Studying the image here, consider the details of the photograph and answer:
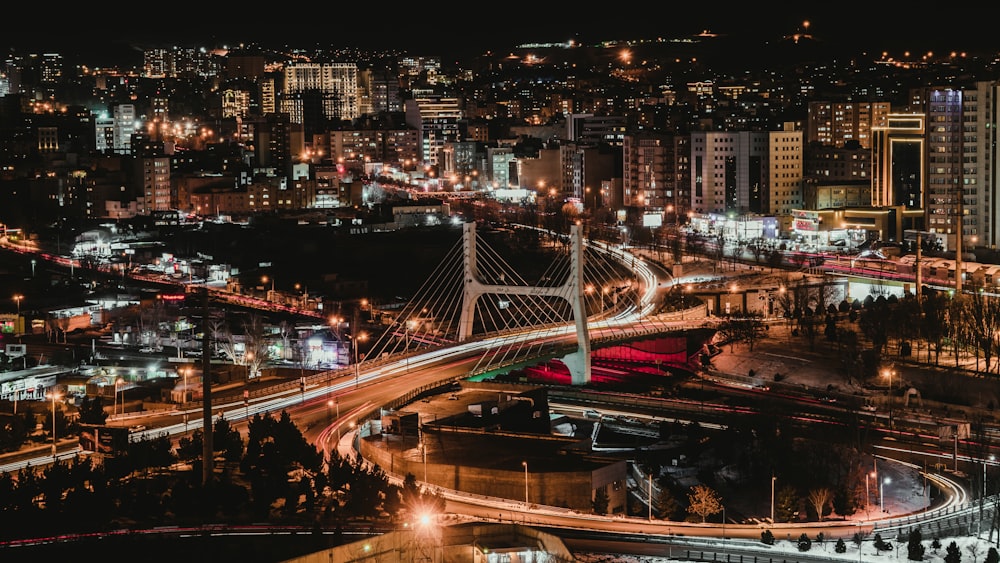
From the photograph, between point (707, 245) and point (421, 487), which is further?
point (707, 245)

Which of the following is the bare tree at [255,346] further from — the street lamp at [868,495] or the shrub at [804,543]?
the shrub at [804,543]

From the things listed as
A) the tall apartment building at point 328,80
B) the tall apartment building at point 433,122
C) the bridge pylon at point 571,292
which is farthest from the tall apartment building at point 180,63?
the bridge pylon at point 571,292

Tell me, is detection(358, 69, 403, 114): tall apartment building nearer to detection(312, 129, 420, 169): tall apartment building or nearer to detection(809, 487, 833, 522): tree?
detection(312, 129, 420, 169): tall apartment building

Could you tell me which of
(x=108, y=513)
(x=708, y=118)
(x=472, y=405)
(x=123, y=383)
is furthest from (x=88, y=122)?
(x=108, y=513)

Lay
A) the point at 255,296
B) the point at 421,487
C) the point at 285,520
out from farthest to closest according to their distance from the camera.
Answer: the point at 255,296, the point at 421,487, the point at 285,520

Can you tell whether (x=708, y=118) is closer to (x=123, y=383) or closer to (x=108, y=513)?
(x=123, y=383)

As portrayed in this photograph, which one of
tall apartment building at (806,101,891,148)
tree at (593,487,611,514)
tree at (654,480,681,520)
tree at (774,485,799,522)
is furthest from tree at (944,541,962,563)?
tall apartment building at (806,101,891,148)

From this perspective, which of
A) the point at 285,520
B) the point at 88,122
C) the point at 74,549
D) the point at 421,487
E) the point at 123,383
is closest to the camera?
the point at 74,549
